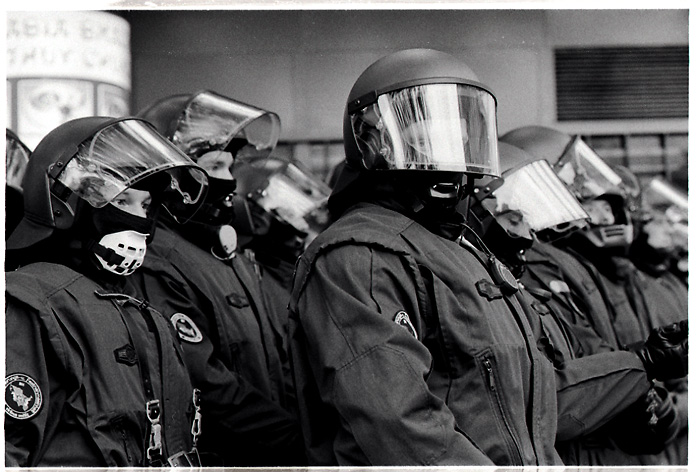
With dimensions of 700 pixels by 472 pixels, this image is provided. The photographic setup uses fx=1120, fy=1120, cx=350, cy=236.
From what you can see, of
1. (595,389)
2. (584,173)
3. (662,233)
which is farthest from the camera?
(662,233)

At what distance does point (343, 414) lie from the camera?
282 centimetres

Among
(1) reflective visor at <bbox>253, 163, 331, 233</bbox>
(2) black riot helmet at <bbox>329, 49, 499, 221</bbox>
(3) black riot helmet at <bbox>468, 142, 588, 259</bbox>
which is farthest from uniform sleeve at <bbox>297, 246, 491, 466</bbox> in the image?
(1) reflective visor at <bbox>253, 163, 331, 233</bbox>

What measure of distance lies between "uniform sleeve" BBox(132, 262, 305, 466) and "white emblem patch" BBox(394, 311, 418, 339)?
130cm

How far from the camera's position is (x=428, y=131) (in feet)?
10.7

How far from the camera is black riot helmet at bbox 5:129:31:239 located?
4.07 m

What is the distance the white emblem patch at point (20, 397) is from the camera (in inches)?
121

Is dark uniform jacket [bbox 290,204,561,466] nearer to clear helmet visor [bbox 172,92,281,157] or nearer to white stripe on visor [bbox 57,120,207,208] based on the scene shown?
white stripe on visor [bbox 57,120,207,208]

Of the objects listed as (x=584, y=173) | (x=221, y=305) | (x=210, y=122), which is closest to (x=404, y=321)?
(x=221, y=305)

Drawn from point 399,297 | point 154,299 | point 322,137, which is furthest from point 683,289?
point 399,297

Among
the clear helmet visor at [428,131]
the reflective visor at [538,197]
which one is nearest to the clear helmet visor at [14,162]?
the clear helmet visor at [428,131]

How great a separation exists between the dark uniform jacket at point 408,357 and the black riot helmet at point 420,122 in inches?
6.7

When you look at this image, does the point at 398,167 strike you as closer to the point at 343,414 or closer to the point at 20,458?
the point at 343,414

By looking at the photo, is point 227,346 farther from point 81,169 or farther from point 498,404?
point 498,404

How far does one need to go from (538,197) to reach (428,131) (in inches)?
55.1
